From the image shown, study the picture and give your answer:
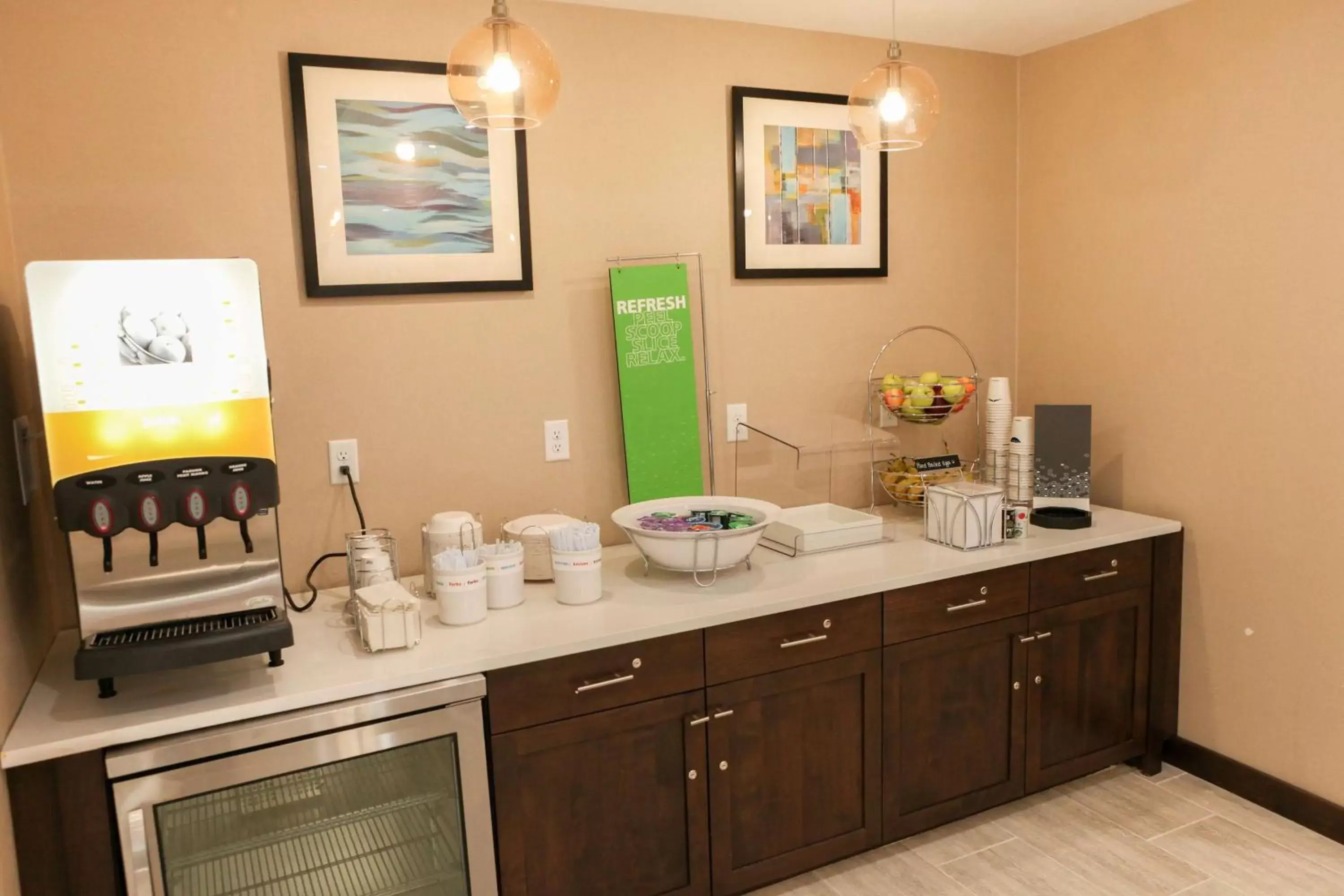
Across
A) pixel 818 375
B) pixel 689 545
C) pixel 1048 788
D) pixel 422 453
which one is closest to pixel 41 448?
pixel 422 453

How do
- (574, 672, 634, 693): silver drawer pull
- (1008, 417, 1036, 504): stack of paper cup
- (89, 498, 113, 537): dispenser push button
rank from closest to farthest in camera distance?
(89, 498, 113, 537): dispenser push button
(574, 672, 634, 693): silver drawer pull
(1008, 417, 1036, 504): stack of paper cup

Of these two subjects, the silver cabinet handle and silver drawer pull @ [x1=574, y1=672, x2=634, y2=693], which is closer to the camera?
the silver cabinet handle

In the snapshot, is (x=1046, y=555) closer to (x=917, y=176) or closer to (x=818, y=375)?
(x=818, y=375)

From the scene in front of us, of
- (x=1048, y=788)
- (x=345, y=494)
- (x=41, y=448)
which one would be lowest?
(x=1048, y=788)

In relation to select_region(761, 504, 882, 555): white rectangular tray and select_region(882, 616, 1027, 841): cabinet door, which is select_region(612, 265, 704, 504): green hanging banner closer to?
select_region(761, 504, 882, 555): white rectangular tray

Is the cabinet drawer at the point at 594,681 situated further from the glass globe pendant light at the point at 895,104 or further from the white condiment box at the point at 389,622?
the glass globe pendant light at the point at 895,104

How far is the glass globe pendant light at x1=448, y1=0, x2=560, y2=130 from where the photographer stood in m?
1.73

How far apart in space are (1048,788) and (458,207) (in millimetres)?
2445

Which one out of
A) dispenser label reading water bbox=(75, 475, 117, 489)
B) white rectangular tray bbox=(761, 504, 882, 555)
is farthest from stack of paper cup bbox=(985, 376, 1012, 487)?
dispenser label reading water bbox=(75, 475, 117, 489)

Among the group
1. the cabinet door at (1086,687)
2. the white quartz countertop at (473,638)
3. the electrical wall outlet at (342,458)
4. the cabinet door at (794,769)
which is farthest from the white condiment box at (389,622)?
the cabinet door at (1086,687)

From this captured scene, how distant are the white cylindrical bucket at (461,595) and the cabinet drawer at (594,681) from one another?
0.68 ft

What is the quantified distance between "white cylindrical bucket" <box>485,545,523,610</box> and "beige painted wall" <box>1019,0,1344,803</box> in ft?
6.88

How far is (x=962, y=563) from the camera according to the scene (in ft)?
8.30

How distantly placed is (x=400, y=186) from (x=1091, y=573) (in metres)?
2.26
